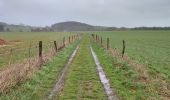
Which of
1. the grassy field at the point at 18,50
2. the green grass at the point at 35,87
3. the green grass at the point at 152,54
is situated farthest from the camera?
the grassy field at the point at 18,50

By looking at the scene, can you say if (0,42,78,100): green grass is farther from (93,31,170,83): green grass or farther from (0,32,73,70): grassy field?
(93,31,170,83): green grass

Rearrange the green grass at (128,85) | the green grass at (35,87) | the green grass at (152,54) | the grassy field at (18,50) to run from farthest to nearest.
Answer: the grassy field at (18,50), the green grass at (152,54), the green grass at (128,85), the green grass at (35,87)

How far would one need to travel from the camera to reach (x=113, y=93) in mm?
13320

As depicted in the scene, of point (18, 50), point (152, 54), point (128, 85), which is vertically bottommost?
point (18, 50)

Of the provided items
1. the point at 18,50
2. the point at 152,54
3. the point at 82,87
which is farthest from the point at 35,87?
the point at 18,50

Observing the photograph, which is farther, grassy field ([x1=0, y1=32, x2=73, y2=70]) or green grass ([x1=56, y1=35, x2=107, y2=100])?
grassy field ([x1=0, y1=32, x2=73, y2=70])

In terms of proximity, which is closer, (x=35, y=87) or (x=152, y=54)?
(x=35, y=87)

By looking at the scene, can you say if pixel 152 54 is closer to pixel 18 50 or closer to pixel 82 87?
pixel 18 50

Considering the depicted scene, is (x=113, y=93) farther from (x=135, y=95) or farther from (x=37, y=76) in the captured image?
(x=37, y=76)

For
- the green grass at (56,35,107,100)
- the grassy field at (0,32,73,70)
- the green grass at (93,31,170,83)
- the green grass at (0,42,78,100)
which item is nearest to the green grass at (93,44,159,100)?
the green grass at (56,35,107,100)

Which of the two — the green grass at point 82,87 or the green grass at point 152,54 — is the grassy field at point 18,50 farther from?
the green grass at point 152,54

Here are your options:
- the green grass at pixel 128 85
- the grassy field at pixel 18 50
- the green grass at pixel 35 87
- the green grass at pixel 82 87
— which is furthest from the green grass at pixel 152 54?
the grassy field at pixel 18 50

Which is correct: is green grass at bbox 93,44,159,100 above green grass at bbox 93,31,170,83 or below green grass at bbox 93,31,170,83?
above

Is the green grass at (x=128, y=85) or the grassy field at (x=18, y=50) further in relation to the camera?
the grassy field at (x=18, y=50)
